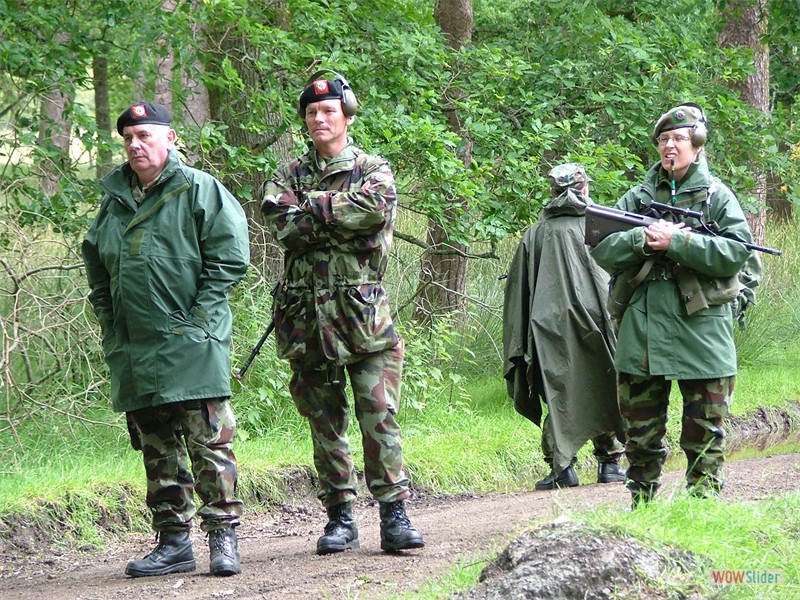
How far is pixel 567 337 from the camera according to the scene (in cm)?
866

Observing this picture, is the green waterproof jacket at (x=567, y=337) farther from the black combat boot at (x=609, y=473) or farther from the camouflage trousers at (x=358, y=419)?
the camouflage trousers at (x=358, y=419)

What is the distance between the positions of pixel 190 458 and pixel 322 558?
0.82 m

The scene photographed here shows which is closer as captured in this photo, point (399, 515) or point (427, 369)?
point (399, 515)

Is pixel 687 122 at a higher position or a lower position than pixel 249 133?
lower

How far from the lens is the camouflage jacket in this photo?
224 inches

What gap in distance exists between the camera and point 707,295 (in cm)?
597

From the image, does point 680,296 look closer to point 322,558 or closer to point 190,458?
point 322,558

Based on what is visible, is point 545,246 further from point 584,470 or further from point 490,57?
point 490,57

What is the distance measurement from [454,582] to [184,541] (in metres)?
1.80

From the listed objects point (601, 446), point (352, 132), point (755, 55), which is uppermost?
point (755, 55)

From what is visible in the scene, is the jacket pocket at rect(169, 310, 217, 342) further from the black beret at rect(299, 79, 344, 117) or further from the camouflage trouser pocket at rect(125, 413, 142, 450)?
the black beret at rect(299, 79, 344, 117)

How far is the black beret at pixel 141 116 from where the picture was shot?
18.8 ft

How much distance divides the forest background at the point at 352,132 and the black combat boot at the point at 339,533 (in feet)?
6.91

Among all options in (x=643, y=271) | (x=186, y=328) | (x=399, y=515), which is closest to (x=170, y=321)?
(x=186, y=328)
